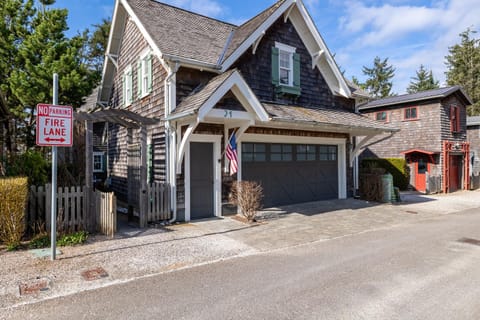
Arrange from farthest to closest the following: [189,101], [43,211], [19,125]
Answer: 1. [19,125]
2. [189,101]
3. [43,211]

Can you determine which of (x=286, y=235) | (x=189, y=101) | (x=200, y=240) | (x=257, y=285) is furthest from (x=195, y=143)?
(x=257, y=285)

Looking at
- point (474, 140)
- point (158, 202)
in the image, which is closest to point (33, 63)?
point (158, 202)

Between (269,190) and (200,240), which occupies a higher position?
(269,190)

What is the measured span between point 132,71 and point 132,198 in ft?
18.3

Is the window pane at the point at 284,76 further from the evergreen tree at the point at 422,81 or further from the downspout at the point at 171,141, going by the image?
the evergreen tree at the point at 422,81

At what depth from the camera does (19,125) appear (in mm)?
13281

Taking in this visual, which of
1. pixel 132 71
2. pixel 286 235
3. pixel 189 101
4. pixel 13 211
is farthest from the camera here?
pixel 132 71

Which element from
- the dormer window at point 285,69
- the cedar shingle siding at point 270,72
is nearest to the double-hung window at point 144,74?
the cedar shingle siding at point 270,72

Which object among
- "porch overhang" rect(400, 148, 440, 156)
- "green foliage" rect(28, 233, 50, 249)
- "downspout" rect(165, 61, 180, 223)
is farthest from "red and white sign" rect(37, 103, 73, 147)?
"porch overhang" rect(400, 148, 440, 156)

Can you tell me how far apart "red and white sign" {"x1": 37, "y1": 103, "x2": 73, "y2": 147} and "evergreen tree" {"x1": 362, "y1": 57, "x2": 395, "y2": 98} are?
50.4 meters

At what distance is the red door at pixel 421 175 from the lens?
1802cm

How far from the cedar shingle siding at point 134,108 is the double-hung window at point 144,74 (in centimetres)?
19

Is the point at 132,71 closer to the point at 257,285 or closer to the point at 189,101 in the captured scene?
the point at 189,101

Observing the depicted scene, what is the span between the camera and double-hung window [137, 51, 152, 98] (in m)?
9.91
